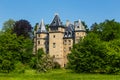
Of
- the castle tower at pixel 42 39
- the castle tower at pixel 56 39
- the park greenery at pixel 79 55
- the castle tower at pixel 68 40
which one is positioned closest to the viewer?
the park greenery at pixel 79 55

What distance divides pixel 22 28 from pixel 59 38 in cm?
1105

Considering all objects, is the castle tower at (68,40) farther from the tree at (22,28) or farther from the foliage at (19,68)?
the foliage at (19,68)

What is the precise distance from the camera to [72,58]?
7212cm

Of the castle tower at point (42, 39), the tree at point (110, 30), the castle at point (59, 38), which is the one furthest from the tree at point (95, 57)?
the castle tower at point (42, 39)

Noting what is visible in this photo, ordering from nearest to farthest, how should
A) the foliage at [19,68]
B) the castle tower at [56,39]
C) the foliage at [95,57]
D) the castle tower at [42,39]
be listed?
the foliage at [19,68], the foliage at [95,57], the castle tower at [56,39], the castle tower at [42,39]

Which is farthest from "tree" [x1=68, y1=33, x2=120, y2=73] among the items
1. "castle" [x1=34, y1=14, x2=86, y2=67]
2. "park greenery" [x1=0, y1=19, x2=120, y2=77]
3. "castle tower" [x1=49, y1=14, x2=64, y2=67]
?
"castle tower" [x1=49, y1=14, x2=64, y2=67]

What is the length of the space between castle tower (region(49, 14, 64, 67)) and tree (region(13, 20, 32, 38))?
7.78 metres

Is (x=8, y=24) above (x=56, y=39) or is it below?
above

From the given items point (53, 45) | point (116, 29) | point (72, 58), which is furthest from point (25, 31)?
point (72, 58)

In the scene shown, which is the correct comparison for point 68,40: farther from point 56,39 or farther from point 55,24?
point 55,24

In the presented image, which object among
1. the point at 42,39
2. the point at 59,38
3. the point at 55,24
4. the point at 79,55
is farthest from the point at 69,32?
the point at 79,55

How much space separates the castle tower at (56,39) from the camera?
10462cm

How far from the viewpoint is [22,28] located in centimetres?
10800

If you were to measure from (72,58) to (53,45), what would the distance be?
3307 cm
